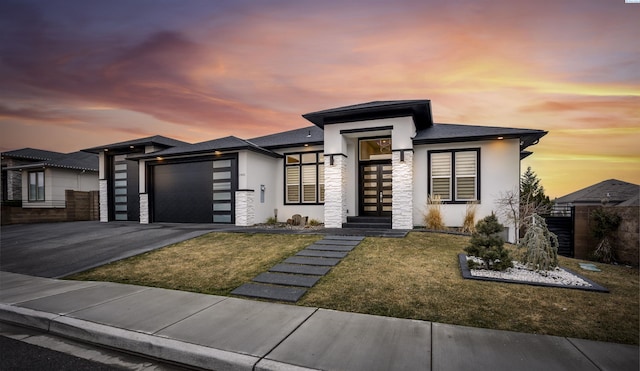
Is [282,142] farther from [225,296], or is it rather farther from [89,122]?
[225,296]

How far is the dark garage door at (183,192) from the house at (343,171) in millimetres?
51

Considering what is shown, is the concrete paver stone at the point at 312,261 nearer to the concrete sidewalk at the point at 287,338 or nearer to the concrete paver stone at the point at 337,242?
the concrete paver stone at the point at 337,242

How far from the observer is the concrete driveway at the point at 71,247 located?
784cm

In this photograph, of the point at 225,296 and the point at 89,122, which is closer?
the point at 225,296

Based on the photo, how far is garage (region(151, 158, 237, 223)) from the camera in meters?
14.0

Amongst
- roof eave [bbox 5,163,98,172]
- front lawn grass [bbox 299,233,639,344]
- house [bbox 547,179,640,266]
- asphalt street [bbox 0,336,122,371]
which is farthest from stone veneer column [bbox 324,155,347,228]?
roof eave [bbox 5,163,98,172]

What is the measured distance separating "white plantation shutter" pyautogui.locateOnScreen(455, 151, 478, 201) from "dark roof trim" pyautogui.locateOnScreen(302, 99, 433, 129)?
2.18 meters

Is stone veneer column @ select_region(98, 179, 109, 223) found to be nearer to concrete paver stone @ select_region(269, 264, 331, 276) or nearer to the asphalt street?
concrete paver stone @ select_region(269, 264, 331, 276)

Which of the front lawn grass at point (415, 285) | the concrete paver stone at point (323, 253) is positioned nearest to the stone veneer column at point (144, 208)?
the front lawn grass at point (415, 285)

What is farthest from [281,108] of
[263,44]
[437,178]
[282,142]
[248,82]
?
[437,178]

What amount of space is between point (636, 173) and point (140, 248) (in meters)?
11.6

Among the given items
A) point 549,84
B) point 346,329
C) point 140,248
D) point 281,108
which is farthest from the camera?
point 281,108

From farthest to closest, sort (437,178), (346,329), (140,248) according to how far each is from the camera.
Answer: (437,178) → (140,248) → (346,329)

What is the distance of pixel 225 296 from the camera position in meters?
5.35
